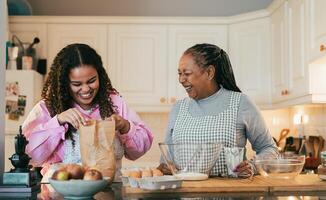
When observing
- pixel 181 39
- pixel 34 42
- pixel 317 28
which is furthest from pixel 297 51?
pixel 34 42

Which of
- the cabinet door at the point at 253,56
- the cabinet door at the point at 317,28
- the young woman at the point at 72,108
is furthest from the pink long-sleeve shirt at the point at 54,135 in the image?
the cabinet door at the point at 253,56

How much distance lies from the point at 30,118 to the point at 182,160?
563 mm

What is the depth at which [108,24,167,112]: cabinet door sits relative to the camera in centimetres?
397

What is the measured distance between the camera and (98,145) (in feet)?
5.08

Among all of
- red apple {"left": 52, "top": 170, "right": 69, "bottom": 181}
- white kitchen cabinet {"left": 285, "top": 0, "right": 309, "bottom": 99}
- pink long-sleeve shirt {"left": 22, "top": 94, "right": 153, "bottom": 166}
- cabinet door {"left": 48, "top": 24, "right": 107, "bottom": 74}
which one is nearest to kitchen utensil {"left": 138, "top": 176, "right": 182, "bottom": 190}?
red apple {"left": 52, "top": 170, "right": 69, "bottom": 181}

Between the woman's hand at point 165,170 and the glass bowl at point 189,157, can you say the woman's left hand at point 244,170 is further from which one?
the woman's hand at point 165,170

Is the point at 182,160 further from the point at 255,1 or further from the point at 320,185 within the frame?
the point at 255,1

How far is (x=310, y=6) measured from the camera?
289 cm

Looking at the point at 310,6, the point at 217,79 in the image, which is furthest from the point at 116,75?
the point at 217,79

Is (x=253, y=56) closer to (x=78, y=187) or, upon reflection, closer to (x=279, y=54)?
(x=279, y=54)

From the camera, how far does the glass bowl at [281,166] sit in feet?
5.41

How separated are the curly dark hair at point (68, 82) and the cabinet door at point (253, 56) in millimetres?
2161

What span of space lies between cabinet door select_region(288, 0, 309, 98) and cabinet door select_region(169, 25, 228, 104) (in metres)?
0.78

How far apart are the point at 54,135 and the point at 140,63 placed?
228cm
